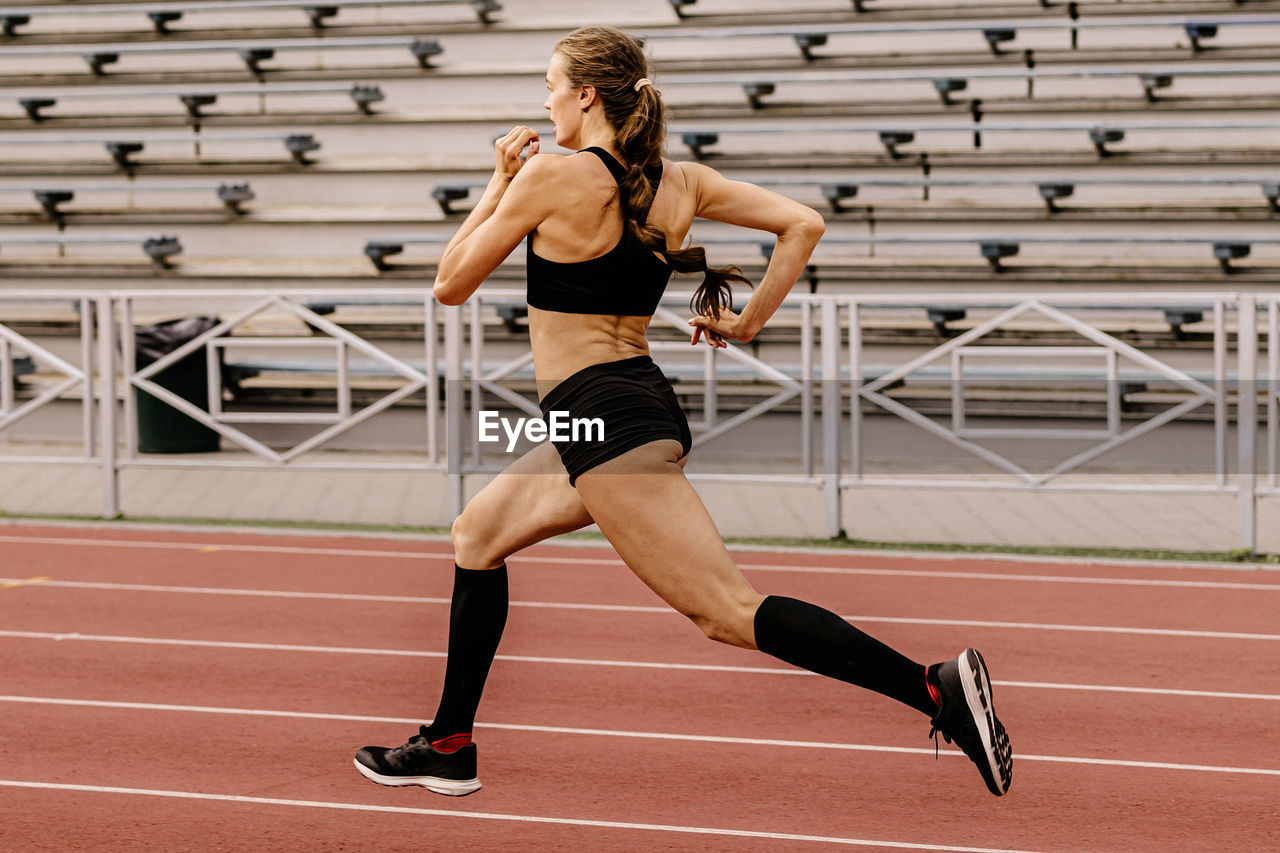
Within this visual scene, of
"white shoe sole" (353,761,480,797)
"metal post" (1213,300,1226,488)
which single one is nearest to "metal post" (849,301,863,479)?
"metal post" (1213,300,1226,488)

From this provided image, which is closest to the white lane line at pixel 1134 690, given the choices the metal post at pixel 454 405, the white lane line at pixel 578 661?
the white lane line at pixel 578 661

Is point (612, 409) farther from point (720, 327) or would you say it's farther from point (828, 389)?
point (828, 389)

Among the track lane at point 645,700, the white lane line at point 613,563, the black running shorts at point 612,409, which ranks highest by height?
the black running shorts at point 612,409

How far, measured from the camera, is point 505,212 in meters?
3.41

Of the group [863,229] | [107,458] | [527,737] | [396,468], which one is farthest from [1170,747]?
[863,229]

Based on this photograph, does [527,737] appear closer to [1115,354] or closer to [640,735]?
[640,735]

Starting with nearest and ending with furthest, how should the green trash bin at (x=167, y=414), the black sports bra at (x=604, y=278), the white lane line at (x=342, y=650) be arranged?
the black sports bra at (x=604, y=278) → the white lane line at (x=342, y=650) → the green trash bin at (x=167, y=414)

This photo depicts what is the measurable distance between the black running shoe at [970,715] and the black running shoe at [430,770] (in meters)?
1.19

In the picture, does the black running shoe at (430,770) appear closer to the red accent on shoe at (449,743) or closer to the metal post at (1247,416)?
the red accent on shoe at (449,743)

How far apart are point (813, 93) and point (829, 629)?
39.6 feet

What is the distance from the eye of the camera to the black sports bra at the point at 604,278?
3.51 m

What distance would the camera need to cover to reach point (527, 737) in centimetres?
484

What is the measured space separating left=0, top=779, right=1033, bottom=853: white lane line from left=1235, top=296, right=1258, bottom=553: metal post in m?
5.13

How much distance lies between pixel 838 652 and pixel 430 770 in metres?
1.13
